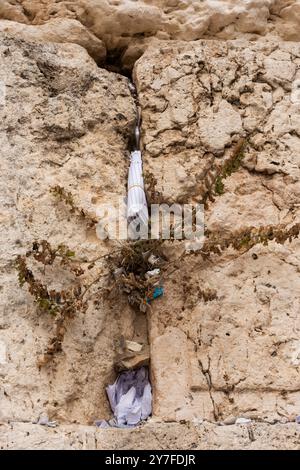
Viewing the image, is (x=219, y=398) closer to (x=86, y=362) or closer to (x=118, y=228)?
(x=86, y=362)

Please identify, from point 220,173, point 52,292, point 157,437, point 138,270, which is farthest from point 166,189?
point 157,437

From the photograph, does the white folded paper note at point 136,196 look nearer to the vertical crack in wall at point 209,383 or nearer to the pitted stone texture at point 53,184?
the pitted stone texture at point 53,184

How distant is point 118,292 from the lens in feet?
11.5

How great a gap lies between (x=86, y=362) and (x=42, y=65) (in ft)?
4.91

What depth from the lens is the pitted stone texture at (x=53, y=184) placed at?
10.4ft

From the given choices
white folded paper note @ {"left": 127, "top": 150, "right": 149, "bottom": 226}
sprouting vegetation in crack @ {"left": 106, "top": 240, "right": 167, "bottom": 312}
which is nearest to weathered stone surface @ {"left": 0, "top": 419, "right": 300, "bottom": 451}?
sprouting vegetation in crack @ {"left": 106, "top": 240, "right": 167, "bottom": 312}

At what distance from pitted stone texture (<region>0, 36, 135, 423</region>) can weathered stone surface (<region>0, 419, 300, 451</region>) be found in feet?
0.51

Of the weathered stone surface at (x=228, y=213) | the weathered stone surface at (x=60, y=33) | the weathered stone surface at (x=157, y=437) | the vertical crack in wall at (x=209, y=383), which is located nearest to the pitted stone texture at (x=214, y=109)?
the weathered stone surface at (x=228, y=213)

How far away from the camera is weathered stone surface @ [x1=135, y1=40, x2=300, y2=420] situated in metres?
3.27

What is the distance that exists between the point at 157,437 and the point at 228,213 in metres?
1.17

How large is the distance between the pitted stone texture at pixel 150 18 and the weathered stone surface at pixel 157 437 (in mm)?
2095

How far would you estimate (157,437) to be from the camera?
9.47 ft

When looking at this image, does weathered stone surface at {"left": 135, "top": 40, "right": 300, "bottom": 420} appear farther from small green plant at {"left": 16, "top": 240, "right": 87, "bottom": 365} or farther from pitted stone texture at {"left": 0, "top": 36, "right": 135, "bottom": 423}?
small green plant at {"left": 16, "top": 240, "right": 87, "bottom": 365}

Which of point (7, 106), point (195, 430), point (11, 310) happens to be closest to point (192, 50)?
point (7, 106)
